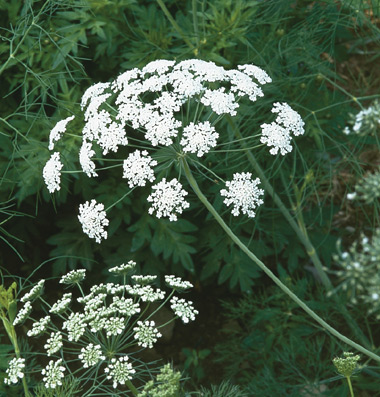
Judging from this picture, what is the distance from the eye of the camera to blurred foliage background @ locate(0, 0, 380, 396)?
4.11 meters

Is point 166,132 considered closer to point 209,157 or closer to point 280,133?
point 280,133

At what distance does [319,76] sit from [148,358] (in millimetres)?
2438

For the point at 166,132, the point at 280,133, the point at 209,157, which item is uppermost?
A: the point at 166,132

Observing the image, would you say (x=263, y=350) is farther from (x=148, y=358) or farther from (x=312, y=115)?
(x=312, y=115)

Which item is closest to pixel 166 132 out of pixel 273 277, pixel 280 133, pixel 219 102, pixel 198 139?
pixel 198 139

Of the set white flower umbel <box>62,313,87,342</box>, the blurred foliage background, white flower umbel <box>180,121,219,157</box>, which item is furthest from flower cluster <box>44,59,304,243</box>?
the blurred foliage background

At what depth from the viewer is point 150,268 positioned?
4520 millimetres

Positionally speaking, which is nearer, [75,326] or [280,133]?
[75,326]

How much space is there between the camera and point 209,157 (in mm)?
4059

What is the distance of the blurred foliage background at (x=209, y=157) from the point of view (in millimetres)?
4113

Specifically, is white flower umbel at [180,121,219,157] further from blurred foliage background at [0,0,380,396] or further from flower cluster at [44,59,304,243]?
blurred foliage background at [0,0,380,396]

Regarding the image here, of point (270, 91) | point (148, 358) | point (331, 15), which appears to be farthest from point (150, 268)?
point (331, 15)

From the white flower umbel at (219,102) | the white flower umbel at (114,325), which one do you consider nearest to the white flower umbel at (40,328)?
the white flower umbel at (114,325)

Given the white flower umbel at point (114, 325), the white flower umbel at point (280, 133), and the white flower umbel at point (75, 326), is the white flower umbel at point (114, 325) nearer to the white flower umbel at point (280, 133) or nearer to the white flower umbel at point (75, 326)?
the white flower umbel at point (75, 326)
